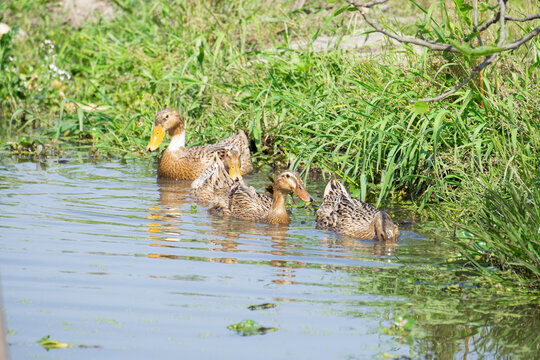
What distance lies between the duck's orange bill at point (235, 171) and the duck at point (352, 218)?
150 cm

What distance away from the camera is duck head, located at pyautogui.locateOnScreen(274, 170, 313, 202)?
28.6 ft

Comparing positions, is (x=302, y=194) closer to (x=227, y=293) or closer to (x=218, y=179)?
(x=218, y=179)

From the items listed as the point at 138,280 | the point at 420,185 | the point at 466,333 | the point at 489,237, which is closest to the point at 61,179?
the point at 420,185

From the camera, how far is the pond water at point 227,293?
182 inches

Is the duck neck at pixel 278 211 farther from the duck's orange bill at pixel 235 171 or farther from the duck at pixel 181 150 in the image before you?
the duck at pixel 181 150

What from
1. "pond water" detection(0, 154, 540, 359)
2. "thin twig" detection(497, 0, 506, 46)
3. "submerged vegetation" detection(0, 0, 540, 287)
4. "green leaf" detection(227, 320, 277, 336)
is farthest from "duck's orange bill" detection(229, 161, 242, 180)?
"thin twig" detection(497, 0, 506, 46)

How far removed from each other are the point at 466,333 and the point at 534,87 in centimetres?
398

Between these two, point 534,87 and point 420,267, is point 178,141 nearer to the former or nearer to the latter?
point 534,87

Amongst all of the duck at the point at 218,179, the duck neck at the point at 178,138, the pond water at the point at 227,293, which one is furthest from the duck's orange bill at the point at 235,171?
the pond water at the point at 227,293

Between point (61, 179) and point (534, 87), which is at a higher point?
point (534, 87)

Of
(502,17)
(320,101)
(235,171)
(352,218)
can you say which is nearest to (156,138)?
(235,171)

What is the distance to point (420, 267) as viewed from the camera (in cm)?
652

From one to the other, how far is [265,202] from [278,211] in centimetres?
Result: 60

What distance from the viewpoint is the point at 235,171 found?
10172 millimetres
